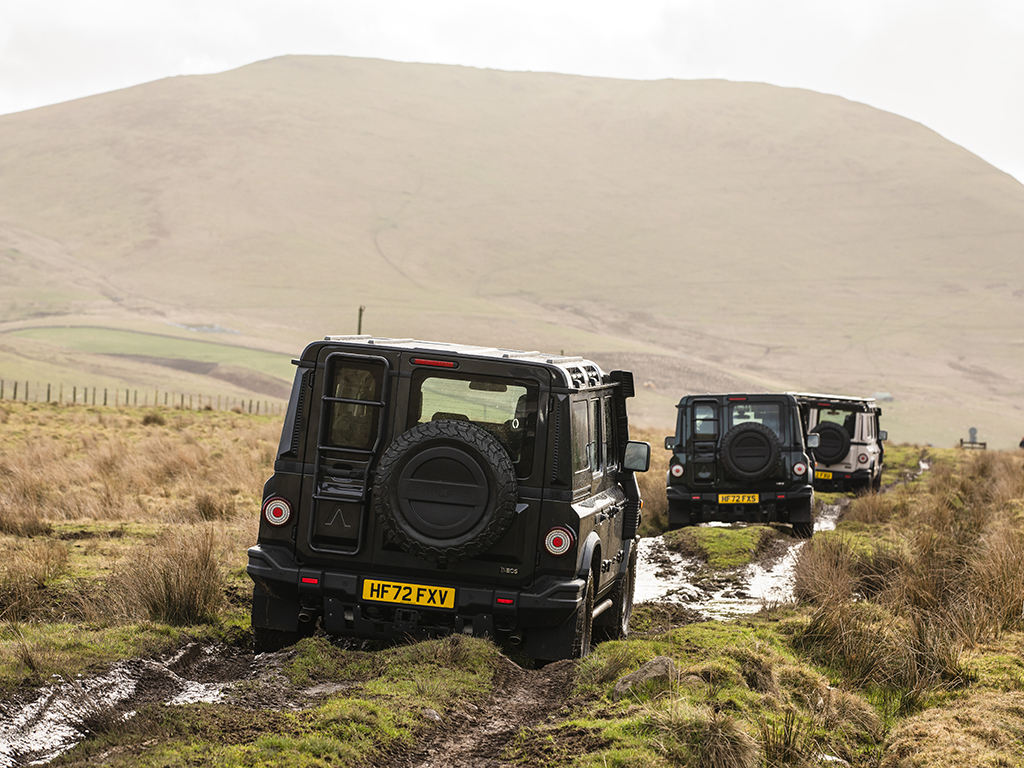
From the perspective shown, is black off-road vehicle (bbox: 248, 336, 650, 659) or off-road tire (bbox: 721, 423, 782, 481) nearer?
black off-road vehicle (bbox: 248, 336, 650, 659)

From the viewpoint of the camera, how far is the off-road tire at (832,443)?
71.6ft

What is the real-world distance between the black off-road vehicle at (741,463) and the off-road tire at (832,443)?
20.3ft

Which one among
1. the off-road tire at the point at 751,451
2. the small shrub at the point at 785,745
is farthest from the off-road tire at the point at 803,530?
the small shrub at the point at 785,745

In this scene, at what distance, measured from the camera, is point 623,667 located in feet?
21.8

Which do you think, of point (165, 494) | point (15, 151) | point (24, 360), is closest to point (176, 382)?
point (24, 360)

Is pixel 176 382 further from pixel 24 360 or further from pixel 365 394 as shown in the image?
pixel 365 394

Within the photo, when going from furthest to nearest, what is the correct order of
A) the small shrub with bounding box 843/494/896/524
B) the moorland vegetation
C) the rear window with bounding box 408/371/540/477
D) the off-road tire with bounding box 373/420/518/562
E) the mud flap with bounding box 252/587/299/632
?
the small shrub with bounding box 843/494/896/524, the mud flap with bounding box 252/587/299/632, the rear window with bounding box 408/371/540/477, the off-road tire with bounding box 373/420/518/562, the moorland vegetation

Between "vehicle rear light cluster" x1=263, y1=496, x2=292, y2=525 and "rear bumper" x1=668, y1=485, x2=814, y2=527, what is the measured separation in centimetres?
987

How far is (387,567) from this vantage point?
6836 millimetres

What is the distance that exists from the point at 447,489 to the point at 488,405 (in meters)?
0.69

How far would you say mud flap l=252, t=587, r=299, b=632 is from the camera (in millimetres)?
7074

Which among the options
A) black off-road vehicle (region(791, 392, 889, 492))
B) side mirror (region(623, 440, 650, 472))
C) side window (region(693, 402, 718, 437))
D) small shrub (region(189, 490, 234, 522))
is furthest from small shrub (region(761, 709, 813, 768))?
black off-road vehicle (region(791, 392, 889, 492))

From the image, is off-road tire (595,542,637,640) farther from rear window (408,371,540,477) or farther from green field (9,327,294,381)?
green field (9,327,294,381)

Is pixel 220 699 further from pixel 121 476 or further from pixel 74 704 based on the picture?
pixel 121 476
